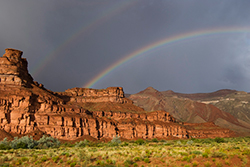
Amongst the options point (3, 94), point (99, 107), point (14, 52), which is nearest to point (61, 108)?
point (3, 94)

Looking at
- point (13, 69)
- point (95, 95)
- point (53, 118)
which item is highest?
point (13, 69)

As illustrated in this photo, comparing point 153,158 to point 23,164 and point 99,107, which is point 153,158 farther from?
point 99,107

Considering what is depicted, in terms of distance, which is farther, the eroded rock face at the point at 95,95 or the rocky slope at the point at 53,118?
the eroded rock face at the point at 95,95

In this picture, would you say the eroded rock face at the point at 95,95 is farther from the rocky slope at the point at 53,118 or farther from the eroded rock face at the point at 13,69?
the eroded rock face at the point at 13,69

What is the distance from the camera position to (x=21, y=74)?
95188mm

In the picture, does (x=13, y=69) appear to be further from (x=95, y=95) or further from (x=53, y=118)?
(x=95, y=95)

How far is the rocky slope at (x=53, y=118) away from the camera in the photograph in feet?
245

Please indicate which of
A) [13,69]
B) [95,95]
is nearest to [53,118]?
[13,69]

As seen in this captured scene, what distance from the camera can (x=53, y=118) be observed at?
80.8 metres

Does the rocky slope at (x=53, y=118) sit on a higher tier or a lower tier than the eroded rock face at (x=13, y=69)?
lower

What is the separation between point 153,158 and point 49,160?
12.4 m

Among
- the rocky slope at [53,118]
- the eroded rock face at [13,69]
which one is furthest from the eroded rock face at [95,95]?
the eroded rock face at [13,69]

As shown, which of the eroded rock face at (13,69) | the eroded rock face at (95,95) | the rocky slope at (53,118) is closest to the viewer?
the rocky slope at (53,118)

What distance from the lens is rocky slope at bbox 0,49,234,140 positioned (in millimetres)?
74812
